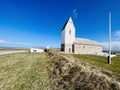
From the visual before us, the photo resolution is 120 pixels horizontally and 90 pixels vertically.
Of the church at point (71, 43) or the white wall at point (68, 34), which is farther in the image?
the white wall at point (68, 34)

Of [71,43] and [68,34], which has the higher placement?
[68,34]

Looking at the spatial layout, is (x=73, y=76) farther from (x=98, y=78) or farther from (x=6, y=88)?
(x=6, y=88)

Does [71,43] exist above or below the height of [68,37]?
below

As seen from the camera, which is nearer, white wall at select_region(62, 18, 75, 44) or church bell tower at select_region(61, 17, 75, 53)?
church bell tower at select_region(61, 17, 75, 53)

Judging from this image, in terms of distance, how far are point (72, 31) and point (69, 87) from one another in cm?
3184

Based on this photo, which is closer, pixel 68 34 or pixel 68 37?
pixel 68 37

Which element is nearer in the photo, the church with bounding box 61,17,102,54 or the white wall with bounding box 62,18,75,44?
the church with bounding box 61,17,102,54

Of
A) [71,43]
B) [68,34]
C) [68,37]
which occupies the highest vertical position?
[68,34]

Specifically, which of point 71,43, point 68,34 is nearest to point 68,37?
point 68,34

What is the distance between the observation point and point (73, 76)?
5938 mm

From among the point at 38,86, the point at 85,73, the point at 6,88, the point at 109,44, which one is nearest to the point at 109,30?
the point at 109,44

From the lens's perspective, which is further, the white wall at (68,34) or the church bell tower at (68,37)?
the white wall at (68,34)

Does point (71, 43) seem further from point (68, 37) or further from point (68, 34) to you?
point (68, 34)

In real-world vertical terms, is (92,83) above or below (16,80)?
above
